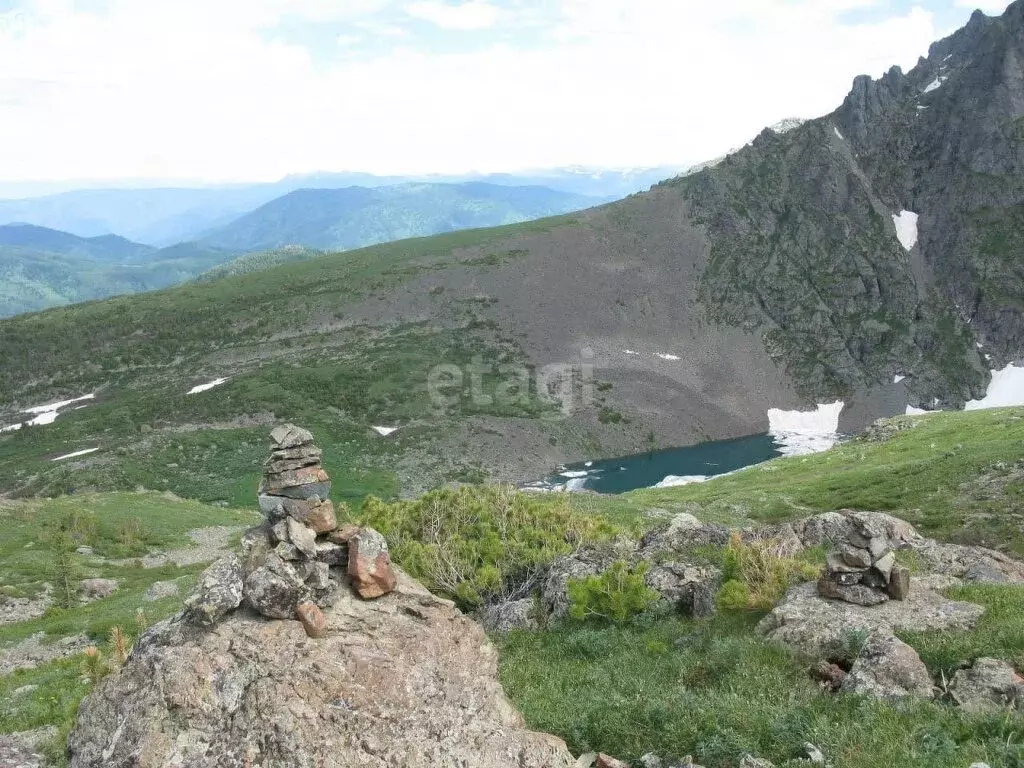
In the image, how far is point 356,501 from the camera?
300 ft

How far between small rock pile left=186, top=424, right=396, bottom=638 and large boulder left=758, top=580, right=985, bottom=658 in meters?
9.81

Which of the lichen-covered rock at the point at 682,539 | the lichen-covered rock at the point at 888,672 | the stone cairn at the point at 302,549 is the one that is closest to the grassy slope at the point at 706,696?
the lichen-covered rock at the point at 888,672

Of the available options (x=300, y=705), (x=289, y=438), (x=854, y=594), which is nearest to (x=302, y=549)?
(x=289, y=438)

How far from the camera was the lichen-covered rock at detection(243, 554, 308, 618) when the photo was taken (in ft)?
39.5

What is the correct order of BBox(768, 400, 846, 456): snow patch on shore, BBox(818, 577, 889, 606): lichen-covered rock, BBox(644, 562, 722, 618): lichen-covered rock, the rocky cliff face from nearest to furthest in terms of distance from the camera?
1. BBox(818, 577, 889, 606): lichen-covered rock
2. BBox(644, 562, 722, 618): lichen-covered rock
3. BBox(768, 400, 846, 456): snow patch on shore
4. the rocky cliff face

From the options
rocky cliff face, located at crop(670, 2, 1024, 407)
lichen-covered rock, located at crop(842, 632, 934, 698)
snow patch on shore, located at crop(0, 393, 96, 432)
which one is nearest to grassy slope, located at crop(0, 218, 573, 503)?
snow patch on shore, located at crop(0, 393, 96, 432)

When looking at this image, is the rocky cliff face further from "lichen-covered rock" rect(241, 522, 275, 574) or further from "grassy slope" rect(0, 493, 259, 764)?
"lichen-covered rock" rect(241, 522, 275, 574)

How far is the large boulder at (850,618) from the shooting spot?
15.2 m

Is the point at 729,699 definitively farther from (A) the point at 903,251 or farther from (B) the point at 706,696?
(A) the point at 903,251

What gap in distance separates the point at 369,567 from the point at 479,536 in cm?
1419

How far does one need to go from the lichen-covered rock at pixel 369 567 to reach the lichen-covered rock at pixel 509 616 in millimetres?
9468

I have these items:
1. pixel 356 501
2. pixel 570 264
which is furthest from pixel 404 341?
pixel 356 501

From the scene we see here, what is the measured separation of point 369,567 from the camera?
13.4 m

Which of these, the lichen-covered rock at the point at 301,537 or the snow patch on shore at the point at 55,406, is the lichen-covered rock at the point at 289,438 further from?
the snow patch on shore at the point at 55,406
